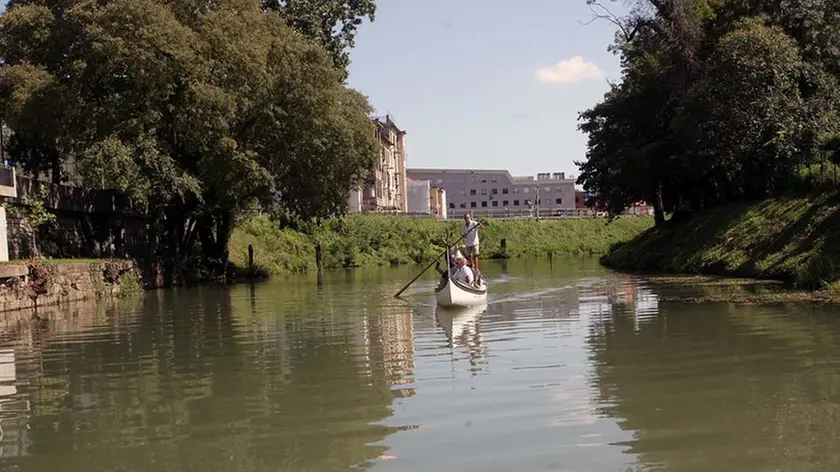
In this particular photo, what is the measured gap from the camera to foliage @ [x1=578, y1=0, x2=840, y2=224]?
94.1ft

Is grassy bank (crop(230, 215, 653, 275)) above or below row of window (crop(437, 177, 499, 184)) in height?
below

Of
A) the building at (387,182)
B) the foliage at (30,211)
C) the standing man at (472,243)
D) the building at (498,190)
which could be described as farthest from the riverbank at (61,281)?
the building at (498,190)

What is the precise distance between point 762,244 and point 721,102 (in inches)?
249

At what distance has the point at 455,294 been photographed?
2011 centimetres

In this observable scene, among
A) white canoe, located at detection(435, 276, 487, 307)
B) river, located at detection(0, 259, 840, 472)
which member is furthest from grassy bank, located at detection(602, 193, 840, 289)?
white canoe, located at detection(435, 276, 487, 307)

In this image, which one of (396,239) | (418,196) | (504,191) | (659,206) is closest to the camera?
(659,206)

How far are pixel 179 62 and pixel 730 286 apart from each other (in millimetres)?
18736

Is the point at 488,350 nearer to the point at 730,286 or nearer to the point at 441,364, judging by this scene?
the point at 441,364

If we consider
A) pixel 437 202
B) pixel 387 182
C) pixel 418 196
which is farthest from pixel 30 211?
pixel 437 202

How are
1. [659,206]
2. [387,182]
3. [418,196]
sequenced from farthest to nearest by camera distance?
[418,196] < [387,182] < [659,206]

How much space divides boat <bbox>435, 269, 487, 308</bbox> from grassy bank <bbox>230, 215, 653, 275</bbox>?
83.6 feet

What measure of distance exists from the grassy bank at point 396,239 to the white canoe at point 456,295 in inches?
1004

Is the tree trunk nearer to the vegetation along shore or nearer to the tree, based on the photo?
the vegetation along shore

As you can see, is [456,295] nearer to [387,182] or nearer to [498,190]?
[387,182]
